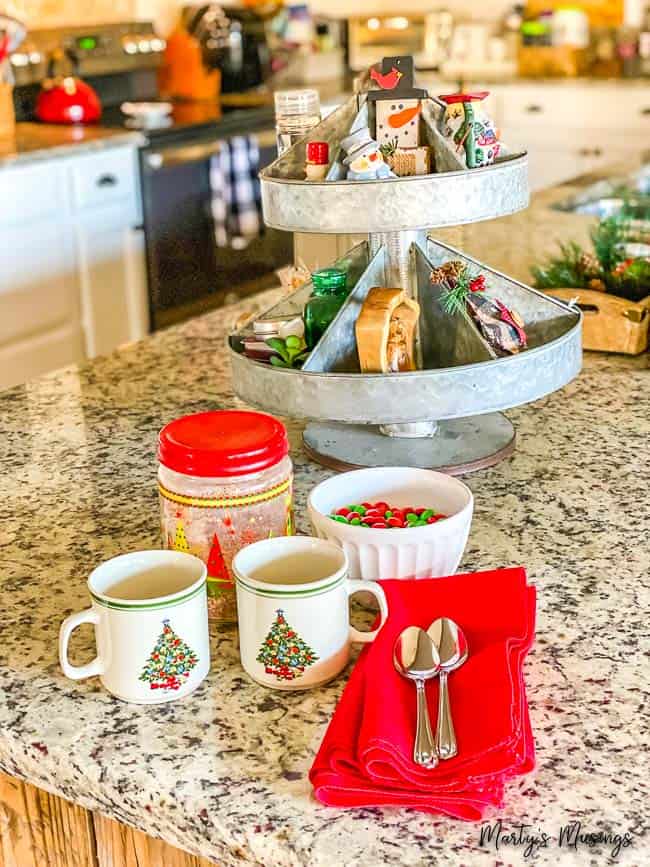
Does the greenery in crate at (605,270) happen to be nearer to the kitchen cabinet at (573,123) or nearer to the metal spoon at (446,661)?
the metal spoon at (446,661)

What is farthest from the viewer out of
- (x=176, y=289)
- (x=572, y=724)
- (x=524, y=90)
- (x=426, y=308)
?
(x=524, y=90)

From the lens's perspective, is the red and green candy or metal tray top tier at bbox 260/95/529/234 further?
metal tray top tier at bbox 260/95/529/234

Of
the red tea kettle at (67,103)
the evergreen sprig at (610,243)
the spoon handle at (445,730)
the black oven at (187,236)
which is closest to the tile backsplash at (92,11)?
the red tea kettle at (67,103)

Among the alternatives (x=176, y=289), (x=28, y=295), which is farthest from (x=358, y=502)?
(x=176, y=289)

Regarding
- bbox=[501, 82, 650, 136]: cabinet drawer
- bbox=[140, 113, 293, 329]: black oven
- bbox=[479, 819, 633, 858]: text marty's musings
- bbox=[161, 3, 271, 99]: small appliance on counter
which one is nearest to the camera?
bbox=[479, 819, 633, 858]: text marty's musings

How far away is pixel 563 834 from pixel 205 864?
0.92 feet

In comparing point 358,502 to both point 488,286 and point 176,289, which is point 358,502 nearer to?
point 488,286

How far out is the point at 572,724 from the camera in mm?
842

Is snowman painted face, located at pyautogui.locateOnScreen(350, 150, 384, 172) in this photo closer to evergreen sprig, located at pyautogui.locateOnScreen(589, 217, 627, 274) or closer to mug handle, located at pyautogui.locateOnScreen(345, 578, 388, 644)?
mug handle, located at pyautogui.locateOnScreen(345, 578, 388, 644)

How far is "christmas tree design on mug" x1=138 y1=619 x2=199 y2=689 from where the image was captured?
0.86 metres

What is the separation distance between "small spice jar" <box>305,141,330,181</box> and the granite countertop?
32 centimetres

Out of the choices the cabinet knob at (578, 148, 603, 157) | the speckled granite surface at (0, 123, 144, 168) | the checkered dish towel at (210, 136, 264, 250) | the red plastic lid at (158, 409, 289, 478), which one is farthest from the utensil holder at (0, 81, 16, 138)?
the red plastic lid at (158, 409, 289, 478)

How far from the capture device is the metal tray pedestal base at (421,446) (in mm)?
1295

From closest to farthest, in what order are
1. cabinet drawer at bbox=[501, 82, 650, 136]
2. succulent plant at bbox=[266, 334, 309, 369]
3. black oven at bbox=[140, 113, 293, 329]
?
succulent plant at bbox=[266, 334, 309, 369]
black oven at bbox=[140, 113, 293, 329]
cabinet drawer at bbox=[501, 82, 650, 136]
